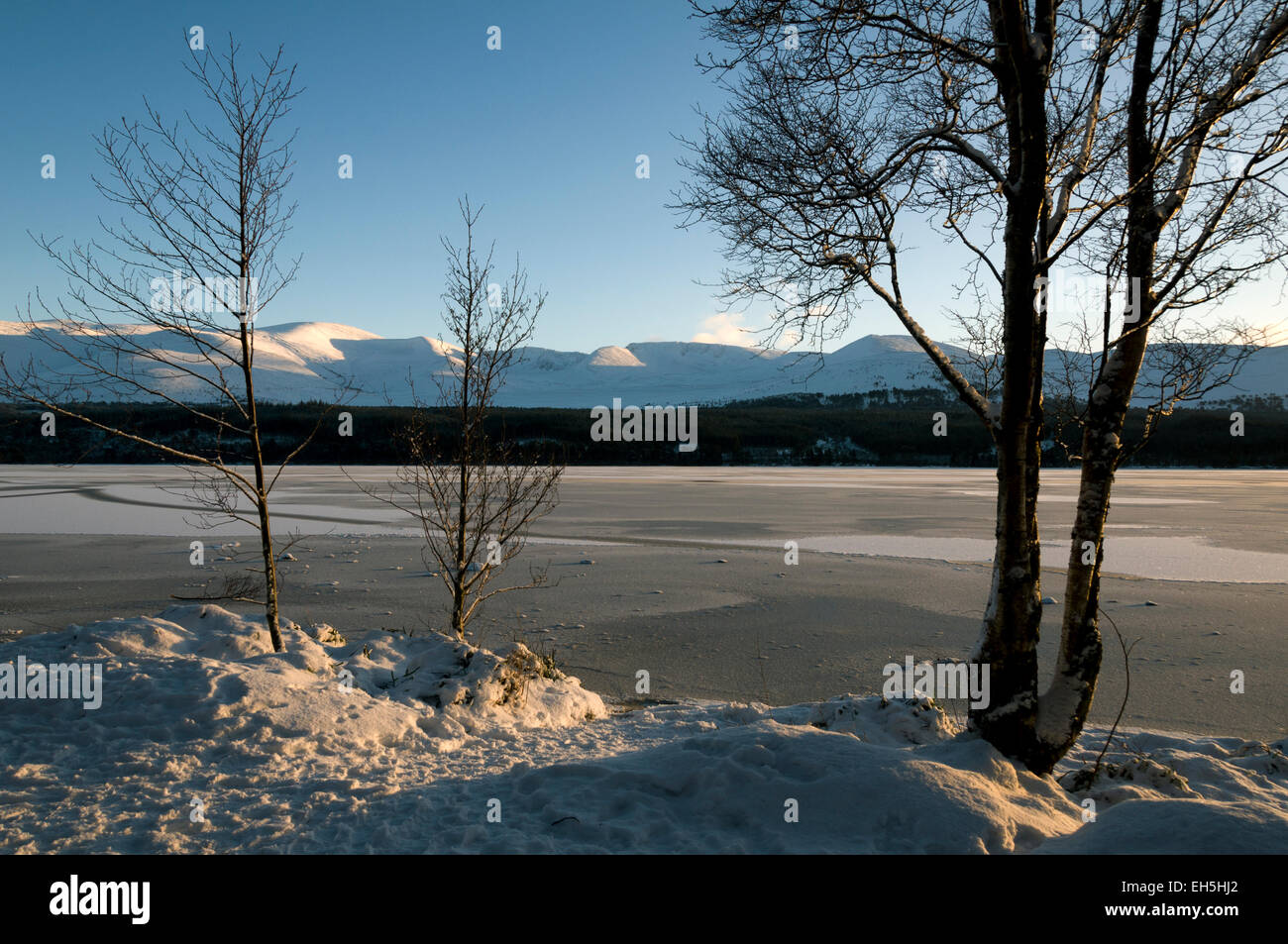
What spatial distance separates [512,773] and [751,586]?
304 inches

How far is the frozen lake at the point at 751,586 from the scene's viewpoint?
25.5ft

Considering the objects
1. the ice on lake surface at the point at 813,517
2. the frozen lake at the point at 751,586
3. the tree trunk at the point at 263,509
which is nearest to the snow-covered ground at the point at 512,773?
the tree trunk at the point at 263,509

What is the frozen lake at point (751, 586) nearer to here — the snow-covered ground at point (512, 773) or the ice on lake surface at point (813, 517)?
the ice on lake surface at point (813, 517)

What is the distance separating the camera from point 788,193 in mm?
5637

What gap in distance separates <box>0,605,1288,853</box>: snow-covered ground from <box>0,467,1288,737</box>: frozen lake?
4.95 ft

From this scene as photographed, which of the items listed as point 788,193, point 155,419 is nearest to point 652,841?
point 788,193

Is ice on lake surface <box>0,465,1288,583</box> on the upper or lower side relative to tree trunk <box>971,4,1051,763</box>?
lower

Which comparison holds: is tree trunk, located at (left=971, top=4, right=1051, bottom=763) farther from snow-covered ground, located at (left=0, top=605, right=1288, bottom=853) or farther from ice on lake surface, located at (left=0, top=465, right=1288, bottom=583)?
ice on lake surface, located at (left=0, top=465, right=1288, bottom=583)

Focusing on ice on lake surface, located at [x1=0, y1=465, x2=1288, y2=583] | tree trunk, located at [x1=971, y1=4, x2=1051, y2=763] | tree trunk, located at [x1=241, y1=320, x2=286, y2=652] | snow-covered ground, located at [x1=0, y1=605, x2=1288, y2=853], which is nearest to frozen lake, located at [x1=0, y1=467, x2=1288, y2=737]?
ice on lake surface, located at [x1=0, y1=465, x2=1288, y2=583]

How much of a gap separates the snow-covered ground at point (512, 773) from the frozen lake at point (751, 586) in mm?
1508

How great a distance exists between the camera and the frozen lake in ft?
25.5

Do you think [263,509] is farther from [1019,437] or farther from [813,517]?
[813,517]
